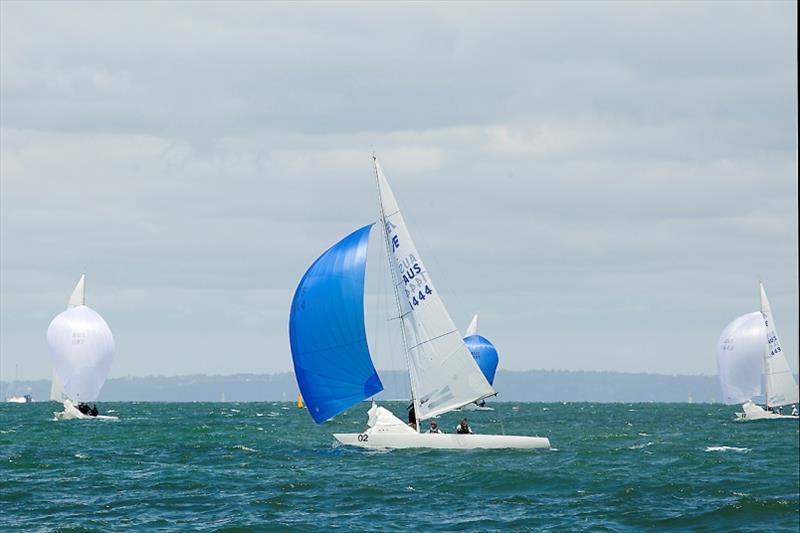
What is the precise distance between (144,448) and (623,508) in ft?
100

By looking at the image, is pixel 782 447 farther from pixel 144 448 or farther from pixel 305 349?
pixel 144 448

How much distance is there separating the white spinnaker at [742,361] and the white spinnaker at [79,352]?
5351 centimetres

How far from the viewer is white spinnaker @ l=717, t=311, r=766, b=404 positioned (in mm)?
114625

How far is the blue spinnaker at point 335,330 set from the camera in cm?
5278

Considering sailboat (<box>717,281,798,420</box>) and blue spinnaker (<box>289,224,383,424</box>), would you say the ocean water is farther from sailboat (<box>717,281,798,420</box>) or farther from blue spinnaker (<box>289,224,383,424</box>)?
sailboat (<box>717,281,798,420</box>)

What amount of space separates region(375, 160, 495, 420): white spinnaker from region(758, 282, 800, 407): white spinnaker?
4795cm

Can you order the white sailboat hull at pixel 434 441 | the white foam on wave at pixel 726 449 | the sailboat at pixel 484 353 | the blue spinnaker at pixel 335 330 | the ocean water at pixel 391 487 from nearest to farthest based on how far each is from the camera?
1. the ocean water at pixel 391 487
2. the blue spinnaker at pixel 335 330
3. the white sailboat hull at pixel 434 441
4. the white foam on wave at pixel 726 449
5. the sailboat at pixel 484 353

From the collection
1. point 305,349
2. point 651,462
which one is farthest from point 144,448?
point 651,462

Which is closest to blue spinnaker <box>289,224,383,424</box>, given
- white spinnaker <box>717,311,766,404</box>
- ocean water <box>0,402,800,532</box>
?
ocean water <box>0,402,800,532</box>

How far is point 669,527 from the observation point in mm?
33500

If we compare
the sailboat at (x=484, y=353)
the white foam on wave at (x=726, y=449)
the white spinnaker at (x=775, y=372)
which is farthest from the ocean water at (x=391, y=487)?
the sailboat at (x=484, y=353)

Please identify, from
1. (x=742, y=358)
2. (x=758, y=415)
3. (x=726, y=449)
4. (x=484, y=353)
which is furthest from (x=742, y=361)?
(x=726, y=449)

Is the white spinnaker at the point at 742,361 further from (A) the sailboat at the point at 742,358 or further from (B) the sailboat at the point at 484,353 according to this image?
(B) the sailboat at the point at 484,353

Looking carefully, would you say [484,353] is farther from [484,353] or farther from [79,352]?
[79,352]
